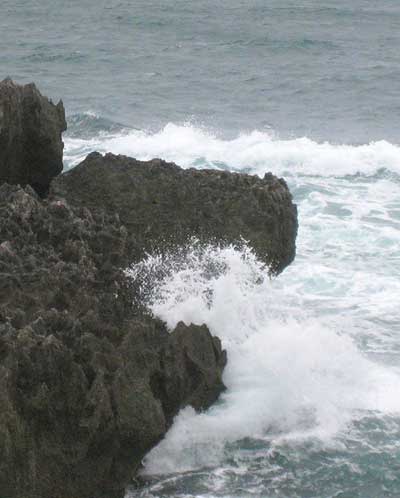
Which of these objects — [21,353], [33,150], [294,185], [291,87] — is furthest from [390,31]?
[21,353]

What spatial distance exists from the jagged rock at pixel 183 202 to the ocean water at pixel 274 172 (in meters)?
0.25

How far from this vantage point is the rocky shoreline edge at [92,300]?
895cm

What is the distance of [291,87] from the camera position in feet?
104

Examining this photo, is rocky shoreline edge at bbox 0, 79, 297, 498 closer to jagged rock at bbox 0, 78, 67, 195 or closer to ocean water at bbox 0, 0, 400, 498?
jagged rock at bbox 0, 78, 67, 195

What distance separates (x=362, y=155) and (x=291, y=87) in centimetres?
782

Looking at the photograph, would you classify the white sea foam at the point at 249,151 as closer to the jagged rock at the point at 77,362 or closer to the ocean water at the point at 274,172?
the ocean water at the point at 274,172

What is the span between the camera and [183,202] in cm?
1189

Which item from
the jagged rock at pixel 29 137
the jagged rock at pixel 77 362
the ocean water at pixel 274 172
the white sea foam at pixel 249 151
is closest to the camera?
the jagged rock at pixel 77 362

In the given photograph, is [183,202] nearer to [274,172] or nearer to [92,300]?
[92,300]

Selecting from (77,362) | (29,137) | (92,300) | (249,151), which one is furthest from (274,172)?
(77,362)

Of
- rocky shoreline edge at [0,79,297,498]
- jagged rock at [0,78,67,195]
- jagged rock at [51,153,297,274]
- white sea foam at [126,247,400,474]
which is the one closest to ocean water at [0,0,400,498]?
white sea foam at [126,247,400,474]

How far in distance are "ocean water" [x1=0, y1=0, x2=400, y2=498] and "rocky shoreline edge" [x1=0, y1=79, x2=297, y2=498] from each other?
472 millimetres

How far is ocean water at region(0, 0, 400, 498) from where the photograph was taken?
36.0 feet

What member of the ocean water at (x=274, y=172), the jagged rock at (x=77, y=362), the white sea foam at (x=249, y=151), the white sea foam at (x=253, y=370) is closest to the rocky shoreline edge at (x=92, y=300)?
the jagged rock at (x=77, y=362)
